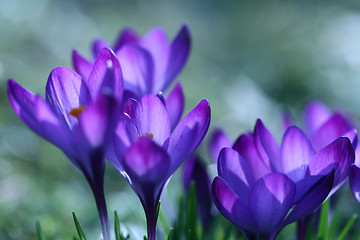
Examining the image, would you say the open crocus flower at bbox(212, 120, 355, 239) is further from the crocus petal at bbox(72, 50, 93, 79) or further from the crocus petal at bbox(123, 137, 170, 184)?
the crocus petal at bbox(72, 50, 93, 79)

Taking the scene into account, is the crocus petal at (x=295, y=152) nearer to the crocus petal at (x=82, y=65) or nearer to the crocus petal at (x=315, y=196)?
the crocus petal at (x=315, y=196)

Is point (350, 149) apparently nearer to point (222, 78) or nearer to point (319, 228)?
point (319, 228)

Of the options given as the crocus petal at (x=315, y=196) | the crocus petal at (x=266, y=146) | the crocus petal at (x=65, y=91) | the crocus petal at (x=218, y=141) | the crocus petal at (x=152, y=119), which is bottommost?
the crocus petal at (x=315, y=196)

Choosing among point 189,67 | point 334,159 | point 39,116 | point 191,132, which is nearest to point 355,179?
point 334,159

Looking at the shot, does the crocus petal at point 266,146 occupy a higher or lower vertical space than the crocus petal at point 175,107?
lower

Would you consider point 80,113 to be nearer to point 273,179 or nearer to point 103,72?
point 103,72

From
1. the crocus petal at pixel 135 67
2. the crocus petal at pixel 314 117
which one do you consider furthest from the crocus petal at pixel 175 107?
the crocus petal at pixel 314 117

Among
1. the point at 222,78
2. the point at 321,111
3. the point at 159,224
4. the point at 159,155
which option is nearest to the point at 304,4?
the point at 222,78
